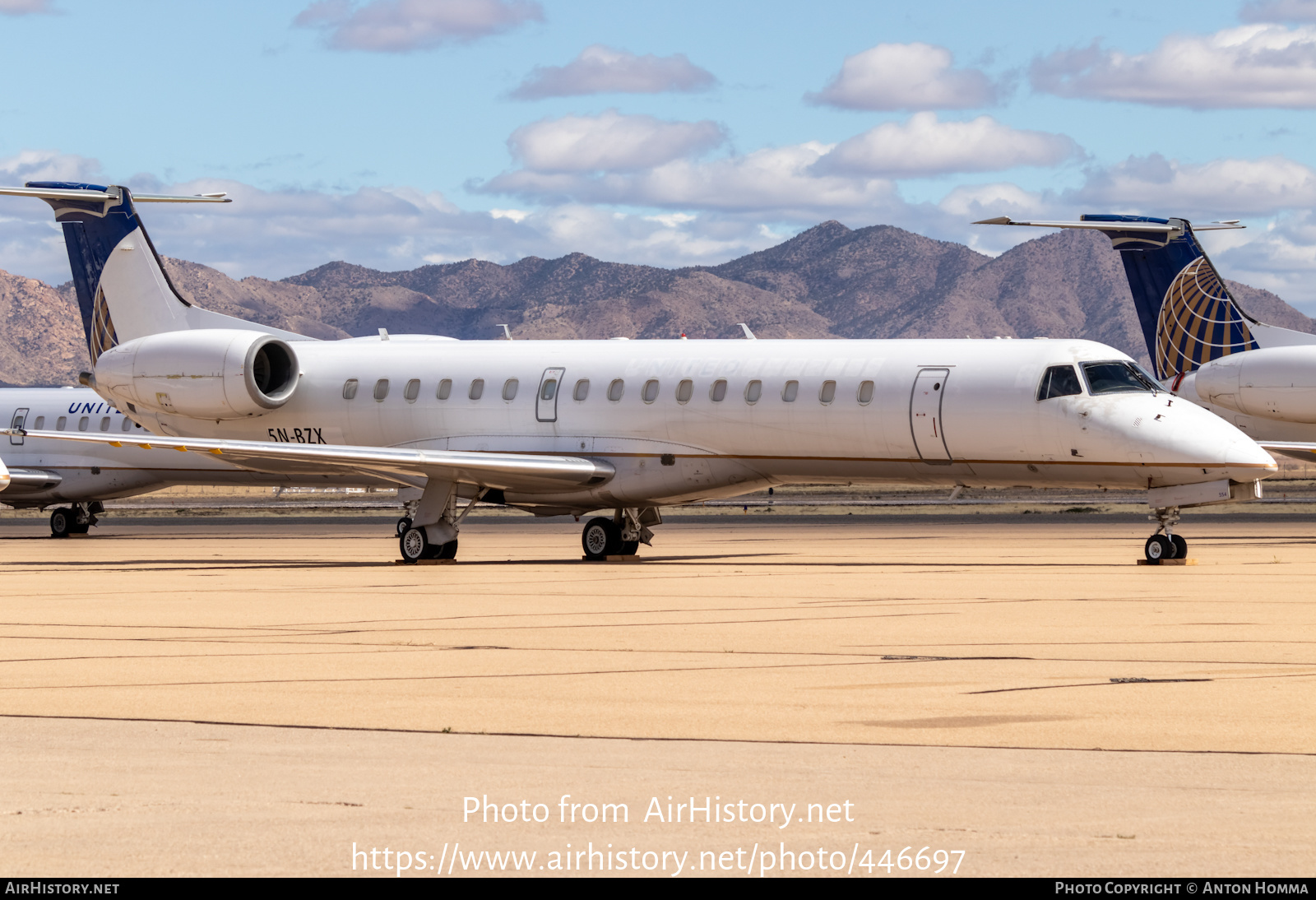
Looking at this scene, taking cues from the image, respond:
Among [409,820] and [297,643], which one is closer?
[409,820]

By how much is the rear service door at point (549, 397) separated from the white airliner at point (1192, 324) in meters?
13.3

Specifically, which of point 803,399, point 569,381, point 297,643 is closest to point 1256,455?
point 803,399

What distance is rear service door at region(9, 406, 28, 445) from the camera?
1672 inches

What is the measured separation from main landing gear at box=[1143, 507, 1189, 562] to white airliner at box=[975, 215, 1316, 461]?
12.8 m

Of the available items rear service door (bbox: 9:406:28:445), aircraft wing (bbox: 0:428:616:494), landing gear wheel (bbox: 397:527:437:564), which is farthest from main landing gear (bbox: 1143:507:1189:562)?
rear service door (bbox: 9:406:28:445)

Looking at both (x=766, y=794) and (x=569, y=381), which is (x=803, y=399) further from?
(x=766, y=794)

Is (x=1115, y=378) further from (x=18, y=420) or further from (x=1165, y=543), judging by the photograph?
(x=18, y=420)

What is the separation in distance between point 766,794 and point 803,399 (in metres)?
18.7

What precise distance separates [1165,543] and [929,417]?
3.76 metres

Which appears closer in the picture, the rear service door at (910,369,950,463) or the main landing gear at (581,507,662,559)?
the rear service door at (910,369,950,463)

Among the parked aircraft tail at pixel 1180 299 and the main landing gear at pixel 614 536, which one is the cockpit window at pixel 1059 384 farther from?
the parked aircraft tail at pixel 1180 299

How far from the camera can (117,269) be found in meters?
34.4

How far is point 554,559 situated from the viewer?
2883 cm

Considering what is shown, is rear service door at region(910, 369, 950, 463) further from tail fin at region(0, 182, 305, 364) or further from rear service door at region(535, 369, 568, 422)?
tail fin at region(0, 182, 305, 364)
